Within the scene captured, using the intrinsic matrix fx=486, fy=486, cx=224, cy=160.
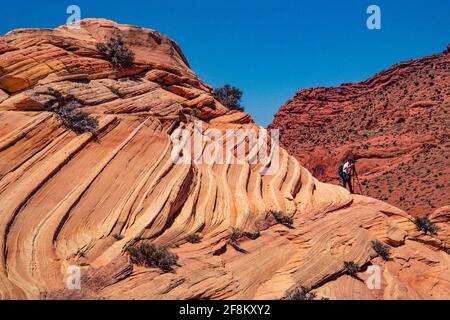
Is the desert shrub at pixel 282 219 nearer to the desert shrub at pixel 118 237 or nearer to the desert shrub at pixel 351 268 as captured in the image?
the desert shrub at pixel 351 268

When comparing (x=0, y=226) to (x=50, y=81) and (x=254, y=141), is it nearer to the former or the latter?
(x=50, y=81)

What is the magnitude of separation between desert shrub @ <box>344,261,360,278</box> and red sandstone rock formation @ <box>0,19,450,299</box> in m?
0.18

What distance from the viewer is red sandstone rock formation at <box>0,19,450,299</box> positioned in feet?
31.8

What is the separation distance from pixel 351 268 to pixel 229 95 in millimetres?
12002

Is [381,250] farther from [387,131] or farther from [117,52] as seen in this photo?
[387,131]

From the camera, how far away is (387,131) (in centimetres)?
5475

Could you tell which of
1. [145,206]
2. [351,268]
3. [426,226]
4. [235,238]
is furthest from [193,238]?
[426,226]

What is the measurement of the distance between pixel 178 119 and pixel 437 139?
37.1 meters

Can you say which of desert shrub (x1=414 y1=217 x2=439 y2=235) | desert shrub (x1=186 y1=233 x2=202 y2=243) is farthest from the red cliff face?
desert shrub (x1=186 y1=233 x2=202 y2=243)

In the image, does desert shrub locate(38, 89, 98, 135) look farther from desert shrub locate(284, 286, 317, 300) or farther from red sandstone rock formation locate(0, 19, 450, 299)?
desert shrub locate(284, 286, 317, 300)

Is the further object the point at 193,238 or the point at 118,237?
the point at 193,238

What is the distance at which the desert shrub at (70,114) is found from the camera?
12.1 meters

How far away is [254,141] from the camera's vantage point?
58.9 ft

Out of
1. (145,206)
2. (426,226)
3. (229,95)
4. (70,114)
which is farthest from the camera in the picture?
(229,95)
